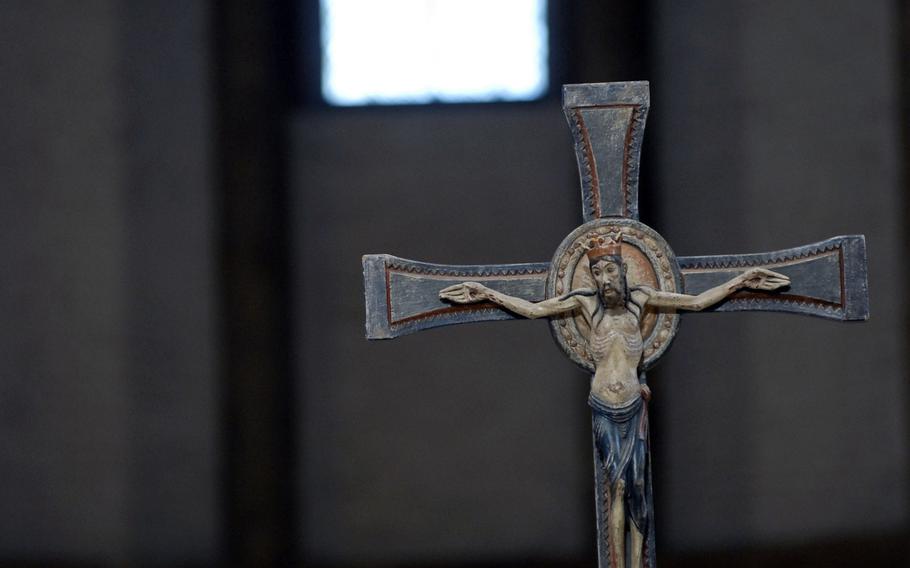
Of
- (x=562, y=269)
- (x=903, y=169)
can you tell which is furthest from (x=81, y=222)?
(x=903, y=169)

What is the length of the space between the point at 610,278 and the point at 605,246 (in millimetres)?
116

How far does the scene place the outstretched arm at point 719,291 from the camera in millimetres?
4500

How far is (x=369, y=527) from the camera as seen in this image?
7.30 meters

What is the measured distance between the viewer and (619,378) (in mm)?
4438

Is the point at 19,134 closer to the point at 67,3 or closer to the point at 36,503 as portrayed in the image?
the point at 67,3

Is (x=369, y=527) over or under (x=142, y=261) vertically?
under

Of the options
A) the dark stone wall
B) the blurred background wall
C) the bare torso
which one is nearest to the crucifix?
the bare torso

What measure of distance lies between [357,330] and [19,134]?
1851mm

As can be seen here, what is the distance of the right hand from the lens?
15.1 ft

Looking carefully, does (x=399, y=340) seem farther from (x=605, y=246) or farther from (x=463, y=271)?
(x=605, y=246)

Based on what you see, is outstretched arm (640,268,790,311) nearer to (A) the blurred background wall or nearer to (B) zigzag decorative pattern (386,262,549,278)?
(B) zigzag decorative pattern (386,262,549,278)

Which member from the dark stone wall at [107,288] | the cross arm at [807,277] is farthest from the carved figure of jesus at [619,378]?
the dark stone wall at [107,288]

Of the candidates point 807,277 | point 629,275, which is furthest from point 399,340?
point 807,277

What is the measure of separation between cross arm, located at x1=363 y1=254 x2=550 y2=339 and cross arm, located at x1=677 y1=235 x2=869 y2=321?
1.62 feet
